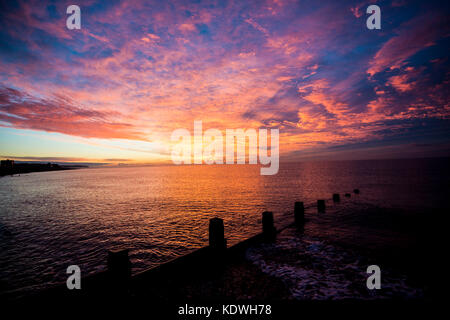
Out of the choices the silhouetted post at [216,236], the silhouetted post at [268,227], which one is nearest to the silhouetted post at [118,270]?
the silhouetted post at [216,236]

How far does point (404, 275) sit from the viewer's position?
7.39 m

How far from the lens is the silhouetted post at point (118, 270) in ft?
16.9

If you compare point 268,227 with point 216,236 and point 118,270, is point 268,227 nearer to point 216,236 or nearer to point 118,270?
point 216,236

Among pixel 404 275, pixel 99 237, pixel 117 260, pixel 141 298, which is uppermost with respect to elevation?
pixel 117 260

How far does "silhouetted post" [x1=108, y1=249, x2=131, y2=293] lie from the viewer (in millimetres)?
5160

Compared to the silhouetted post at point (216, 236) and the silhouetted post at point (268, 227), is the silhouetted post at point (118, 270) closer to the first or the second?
the silhouetted post at point (216, 236)

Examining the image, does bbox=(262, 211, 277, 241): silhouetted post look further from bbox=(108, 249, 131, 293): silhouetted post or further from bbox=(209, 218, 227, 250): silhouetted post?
bbox=(108, 249, 131, 293): silhouetted post

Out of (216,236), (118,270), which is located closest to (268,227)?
(216,236)

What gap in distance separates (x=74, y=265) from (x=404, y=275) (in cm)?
1435

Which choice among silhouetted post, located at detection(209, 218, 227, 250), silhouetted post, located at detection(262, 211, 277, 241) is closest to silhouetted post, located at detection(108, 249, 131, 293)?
silhouetted post, located at detection(209, 218, 227, 250)

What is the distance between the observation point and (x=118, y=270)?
5.18 metres
